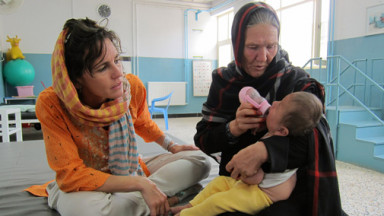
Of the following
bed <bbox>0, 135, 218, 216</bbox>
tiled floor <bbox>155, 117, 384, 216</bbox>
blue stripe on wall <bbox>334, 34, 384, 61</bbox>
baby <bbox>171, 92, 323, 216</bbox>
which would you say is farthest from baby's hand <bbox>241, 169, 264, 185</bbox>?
blue stripe on wall <bbox>334, 34, 384, 61</bbox>

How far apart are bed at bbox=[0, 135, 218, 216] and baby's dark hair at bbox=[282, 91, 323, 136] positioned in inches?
30.4

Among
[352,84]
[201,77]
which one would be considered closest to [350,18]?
[352,84]

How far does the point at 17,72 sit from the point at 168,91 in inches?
137

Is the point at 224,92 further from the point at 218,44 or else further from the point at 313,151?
the point at 218,44

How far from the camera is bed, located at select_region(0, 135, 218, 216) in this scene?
1.19m

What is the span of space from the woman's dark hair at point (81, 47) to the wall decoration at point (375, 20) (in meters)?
3.84

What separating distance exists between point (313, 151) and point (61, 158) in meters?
0.92

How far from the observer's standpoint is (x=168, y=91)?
7.01m

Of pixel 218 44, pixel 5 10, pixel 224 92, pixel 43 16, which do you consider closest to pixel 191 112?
pixel 218 44

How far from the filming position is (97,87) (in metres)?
1.04

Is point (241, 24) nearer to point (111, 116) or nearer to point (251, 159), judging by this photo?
point (251, 159)

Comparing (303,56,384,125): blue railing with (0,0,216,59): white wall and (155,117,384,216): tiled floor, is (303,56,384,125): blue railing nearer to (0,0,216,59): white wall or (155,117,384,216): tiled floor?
(155,117,384,216): tiled floor

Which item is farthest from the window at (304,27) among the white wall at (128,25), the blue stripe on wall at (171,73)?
the blue stripe on wall at (171,73)

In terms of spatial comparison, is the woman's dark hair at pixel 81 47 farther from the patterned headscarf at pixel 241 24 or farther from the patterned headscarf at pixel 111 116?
the patterned headscarf at pixel 241 24
